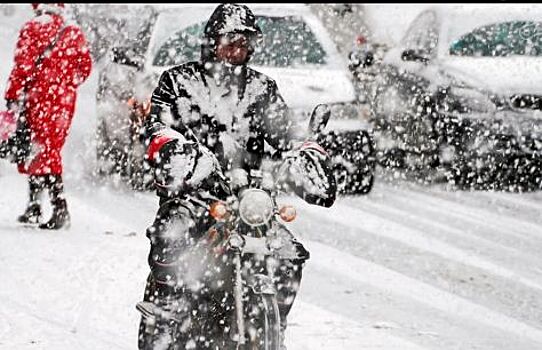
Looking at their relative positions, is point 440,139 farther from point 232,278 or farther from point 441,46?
point 232,278

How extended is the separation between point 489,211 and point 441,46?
8.19 feet

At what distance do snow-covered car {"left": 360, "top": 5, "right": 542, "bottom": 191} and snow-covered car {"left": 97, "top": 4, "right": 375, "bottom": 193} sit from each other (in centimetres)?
107

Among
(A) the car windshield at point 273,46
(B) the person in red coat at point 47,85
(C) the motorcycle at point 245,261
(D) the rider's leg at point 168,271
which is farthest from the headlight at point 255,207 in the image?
(A) the car windshield at point 273,46

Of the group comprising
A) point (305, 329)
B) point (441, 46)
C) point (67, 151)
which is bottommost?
point (67, 151)

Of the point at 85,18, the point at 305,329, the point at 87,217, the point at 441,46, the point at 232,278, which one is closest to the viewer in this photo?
the point at 232,278

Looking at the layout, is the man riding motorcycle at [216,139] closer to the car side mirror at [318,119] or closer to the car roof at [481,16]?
the car side mirror at [318,119]

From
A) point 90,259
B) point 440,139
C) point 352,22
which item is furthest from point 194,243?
point 352,22

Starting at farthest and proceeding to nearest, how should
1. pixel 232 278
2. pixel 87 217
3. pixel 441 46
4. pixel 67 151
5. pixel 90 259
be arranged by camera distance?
pixel 67 151 → pixel 441 46 → pixel 87 217 → pixel 90 259 → pixel 232 278

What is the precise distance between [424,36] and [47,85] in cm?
577

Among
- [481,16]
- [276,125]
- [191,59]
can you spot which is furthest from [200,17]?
[276,125]

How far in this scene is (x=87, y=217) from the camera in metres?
9.29

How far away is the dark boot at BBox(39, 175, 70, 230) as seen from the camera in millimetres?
8555

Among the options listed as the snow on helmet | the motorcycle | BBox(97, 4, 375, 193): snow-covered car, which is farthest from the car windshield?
the motorcycle

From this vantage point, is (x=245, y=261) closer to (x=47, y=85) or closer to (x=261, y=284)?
(x=261, y=284)
